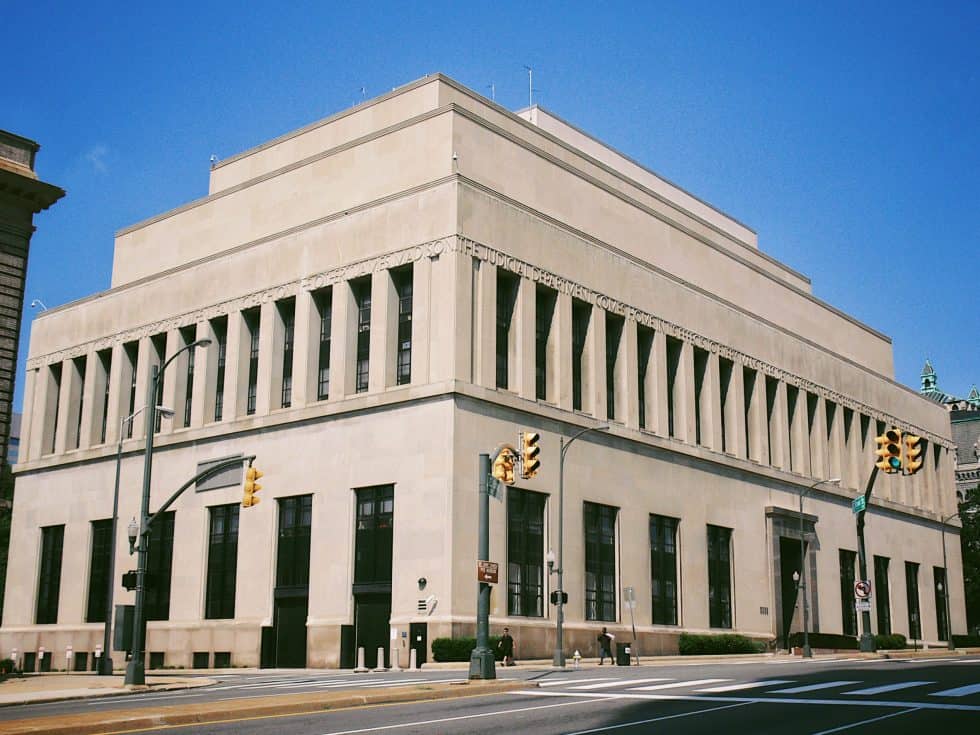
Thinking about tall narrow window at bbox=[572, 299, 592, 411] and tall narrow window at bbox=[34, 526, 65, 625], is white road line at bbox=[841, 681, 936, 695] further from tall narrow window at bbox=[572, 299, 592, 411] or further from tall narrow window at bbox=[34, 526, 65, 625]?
tall narrow window at bbox=[34, 526, 65, 625]

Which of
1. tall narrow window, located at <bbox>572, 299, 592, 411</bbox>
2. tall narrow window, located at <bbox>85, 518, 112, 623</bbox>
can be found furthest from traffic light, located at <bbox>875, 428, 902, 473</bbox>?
tall narrow window, located at <bbox>85, 518, 112, 623</bbox>

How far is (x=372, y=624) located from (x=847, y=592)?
4207 centimetres

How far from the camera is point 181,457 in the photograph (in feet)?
209

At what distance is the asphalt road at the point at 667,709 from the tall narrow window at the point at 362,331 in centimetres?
2813

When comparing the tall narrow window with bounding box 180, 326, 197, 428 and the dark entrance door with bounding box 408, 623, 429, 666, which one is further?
the tall narrow window with bounding box 180, 326, 197, 428

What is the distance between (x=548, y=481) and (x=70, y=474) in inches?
1293

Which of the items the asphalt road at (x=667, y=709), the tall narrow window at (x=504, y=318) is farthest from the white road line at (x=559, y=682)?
the tall narrow window at (x=504, y=318)

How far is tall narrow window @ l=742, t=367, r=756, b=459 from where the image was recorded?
7444 centimetres

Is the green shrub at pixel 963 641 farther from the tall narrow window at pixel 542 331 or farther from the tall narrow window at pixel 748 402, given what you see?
the tall narrow window at pixel 542 331

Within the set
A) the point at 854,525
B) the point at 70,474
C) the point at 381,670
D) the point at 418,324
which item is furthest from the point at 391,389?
the point at 854,525

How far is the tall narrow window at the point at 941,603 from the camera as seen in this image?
92500 mm

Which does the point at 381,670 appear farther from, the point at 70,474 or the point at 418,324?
the point at 70,474

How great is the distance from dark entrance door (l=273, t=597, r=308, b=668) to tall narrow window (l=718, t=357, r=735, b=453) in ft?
98.9

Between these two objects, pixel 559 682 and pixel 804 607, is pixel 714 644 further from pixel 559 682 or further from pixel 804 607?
pixel 559 682
